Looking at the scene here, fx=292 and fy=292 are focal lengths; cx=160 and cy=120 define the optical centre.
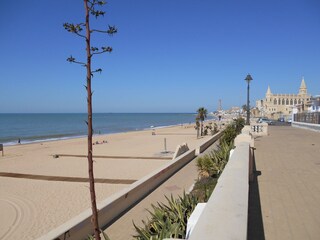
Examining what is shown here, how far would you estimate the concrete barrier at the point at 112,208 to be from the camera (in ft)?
15.9

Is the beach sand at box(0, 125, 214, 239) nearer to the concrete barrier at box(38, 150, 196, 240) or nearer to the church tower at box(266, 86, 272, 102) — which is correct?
the concrete barrier at box(38, 150, 196, 240)

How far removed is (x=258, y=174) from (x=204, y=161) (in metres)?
1.63

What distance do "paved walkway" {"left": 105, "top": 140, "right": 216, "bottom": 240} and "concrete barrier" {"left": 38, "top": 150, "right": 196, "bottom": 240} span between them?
0.15 metres

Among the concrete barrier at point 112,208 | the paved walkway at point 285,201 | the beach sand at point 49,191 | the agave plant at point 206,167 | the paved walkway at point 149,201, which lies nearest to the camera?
the paved walkway at point 285,201

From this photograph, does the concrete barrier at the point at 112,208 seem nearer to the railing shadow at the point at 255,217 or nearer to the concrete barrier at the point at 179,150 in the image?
the railing shadow at the point at 255,217

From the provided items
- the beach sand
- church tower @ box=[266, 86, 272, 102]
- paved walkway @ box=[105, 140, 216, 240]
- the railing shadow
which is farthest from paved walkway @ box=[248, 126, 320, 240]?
church tower @ box=[266, 86, 272, 102]

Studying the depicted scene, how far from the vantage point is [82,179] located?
12.5 meters

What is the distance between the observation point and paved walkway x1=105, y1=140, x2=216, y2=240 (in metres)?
5.57

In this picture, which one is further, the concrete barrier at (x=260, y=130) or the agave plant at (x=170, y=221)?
the concrete barrier at (x=260, y=130)

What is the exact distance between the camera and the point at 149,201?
734cm

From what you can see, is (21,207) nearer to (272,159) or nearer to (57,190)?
(57,190)

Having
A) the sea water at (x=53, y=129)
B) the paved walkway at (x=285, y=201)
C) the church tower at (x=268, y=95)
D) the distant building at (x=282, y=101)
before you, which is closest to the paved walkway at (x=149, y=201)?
the paved walkway at (x=285, y=201)

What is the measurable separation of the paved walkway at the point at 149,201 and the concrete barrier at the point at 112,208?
0.15m

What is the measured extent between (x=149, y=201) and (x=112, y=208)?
1373 mm
